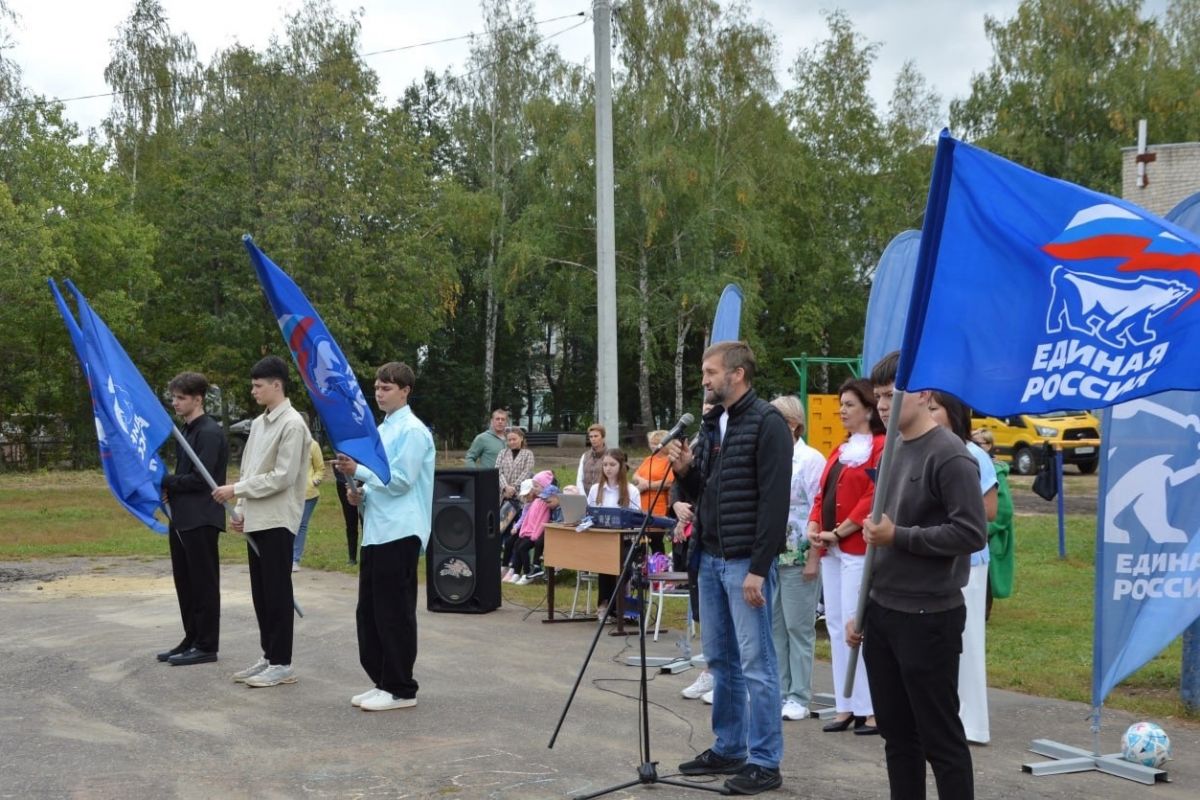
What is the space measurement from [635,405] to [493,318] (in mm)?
8427

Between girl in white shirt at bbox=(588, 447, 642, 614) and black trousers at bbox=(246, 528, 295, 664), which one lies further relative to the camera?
girl in white shirt at bbox=(588, 447, 642, 614)

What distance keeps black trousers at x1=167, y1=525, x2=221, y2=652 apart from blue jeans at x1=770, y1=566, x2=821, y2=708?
3922 millimetres

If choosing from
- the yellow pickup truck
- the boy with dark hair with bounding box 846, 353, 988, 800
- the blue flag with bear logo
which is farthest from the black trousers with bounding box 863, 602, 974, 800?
the yellow pickup truck

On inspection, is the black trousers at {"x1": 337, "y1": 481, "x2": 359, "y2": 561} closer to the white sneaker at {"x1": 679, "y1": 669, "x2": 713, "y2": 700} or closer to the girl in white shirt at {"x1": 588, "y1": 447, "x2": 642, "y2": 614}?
the girl in white shirt at {"x1": 588, "y1": 447, "x2": 642, "y2": 614}

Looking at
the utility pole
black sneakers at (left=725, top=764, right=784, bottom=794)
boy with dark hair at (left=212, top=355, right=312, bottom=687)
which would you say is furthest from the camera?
the utility pole

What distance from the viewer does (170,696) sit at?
7.97 m

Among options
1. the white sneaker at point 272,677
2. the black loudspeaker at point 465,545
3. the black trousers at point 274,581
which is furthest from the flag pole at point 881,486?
the black loudspeaker at point 465,545

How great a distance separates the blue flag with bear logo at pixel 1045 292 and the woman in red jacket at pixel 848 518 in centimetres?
198

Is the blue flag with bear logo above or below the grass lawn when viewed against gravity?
above

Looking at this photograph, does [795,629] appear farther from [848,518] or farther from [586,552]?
[586,552]

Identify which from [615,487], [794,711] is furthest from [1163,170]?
[794,711]

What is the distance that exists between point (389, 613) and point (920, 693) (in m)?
3.66

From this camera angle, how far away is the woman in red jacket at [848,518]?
6.85m

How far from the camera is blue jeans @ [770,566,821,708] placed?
7.50 meters
